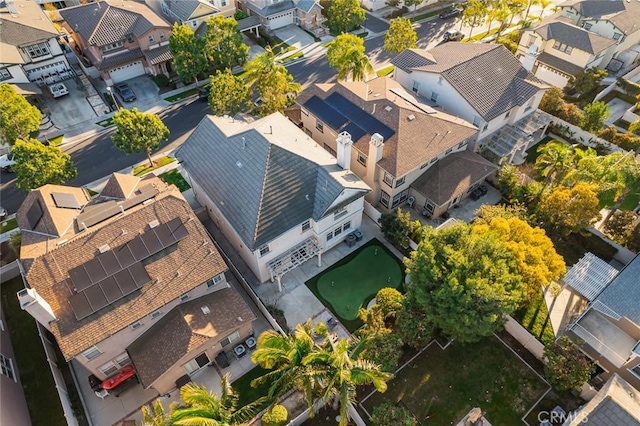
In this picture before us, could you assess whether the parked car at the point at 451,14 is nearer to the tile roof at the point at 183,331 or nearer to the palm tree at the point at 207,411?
the tile roof at the point at 183,331

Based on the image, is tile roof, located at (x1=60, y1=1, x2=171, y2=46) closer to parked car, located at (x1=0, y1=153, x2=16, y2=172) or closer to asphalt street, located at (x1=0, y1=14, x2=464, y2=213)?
asphalt street, located at (x1=0, y1=14, x2=464, y2=213)

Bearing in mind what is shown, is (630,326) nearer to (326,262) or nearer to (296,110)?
(326,262)

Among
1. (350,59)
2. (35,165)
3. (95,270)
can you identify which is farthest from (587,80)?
(35,165)

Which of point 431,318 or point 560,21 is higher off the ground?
point 560,21

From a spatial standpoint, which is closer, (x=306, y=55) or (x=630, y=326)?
(x=630, y=326)

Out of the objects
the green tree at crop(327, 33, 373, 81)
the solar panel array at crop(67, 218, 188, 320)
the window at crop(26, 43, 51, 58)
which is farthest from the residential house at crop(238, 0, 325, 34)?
the solar panel array at crop(67, 218, 188, 320)

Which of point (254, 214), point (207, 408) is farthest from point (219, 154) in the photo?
point (207, 408)
